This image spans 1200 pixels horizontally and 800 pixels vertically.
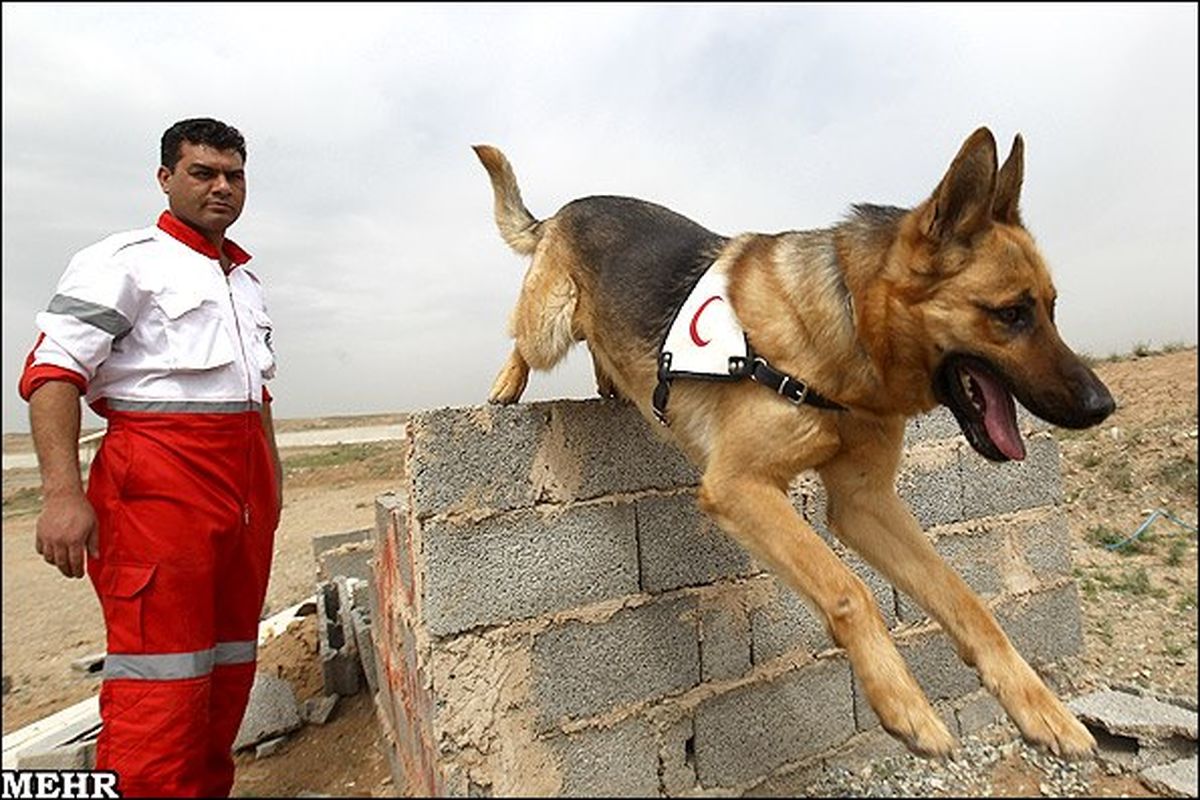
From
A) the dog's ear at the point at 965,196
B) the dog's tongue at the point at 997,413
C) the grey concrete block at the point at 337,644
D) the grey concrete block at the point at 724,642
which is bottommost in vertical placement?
the grey concrete block at the point at 337,644

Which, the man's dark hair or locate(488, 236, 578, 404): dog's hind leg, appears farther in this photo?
locate(488, 236, 578, 404): dog's hind leg

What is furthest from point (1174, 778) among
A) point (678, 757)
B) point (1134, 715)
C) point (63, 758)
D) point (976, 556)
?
point (63, 758)

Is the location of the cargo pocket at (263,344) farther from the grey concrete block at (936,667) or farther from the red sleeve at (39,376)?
the grey concrete block at (936,667)

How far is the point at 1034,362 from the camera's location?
7.18 ft

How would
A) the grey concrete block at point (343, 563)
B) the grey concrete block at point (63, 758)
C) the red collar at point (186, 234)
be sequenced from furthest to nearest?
1. the grey concrete block at point (343, 563)
2. the grey concrete block at point (63, 758)
3. the red collar at point (186, 234)

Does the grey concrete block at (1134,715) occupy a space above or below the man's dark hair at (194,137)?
below

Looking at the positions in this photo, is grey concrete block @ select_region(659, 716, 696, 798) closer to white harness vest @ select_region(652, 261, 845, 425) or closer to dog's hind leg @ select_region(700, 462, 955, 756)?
dog's hind leg @ select_region(700, 462, 955, 756)

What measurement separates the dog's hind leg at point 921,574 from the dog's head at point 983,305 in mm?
377

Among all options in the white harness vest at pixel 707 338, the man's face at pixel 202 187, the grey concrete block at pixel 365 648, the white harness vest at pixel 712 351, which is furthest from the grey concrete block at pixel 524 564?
the grey concrete block at pixel 365 648

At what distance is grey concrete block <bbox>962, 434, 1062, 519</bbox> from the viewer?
3.99 m

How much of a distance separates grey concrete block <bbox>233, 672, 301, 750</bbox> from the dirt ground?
113 mm

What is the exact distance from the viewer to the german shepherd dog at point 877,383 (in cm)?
221

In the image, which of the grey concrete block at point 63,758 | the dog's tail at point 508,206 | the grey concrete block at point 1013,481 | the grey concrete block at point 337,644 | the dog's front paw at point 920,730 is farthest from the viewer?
the grey concrete block at point 337,644

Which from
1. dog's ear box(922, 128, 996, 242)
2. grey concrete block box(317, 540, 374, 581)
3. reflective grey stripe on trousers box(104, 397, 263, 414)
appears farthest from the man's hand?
grey concrete block box(317, 540, 374, 581)
